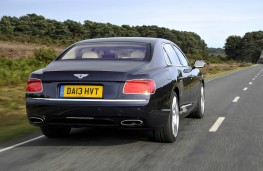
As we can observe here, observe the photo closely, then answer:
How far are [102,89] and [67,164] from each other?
107 centimetres

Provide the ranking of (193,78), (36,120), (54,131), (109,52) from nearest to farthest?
(36,120), (109,52), (54,131), (193,78)

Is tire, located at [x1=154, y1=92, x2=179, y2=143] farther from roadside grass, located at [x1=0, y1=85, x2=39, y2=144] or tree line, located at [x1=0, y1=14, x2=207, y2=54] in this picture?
tree line, located at [x1=0, y1=14, x2=207, y2=54]

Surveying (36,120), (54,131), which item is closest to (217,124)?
(54,131)

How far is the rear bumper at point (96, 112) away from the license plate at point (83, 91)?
0.23ft

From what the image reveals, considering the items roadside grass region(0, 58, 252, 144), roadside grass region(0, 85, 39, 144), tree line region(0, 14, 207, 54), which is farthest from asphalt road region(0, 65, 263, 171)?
tree line region(0, 14, 207, 54)

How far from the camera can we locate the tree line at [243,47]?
562 ft

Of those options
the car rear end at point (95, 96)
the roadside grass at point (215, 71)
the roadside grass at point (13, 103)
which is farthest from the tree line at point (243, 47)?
the car rear end at point (95, 96)

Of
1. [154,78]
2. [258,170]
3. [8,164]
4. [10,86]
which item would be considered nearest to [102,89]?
[154,78]

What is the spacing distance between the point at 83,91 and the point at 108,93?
1.06 ft

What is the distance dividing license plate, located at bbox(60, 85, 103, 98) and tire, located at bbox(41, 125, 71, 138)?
108 centimetres

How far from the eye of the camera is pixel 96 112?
542cm

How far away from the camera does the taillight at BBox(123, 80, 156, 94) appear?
5.48 metres

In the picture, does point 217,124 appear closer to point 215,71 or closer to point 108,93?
point 108,93

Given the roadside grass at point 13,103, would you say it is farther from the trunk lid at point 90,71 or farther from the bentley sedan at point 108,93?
the trunk lid at point 90,71
